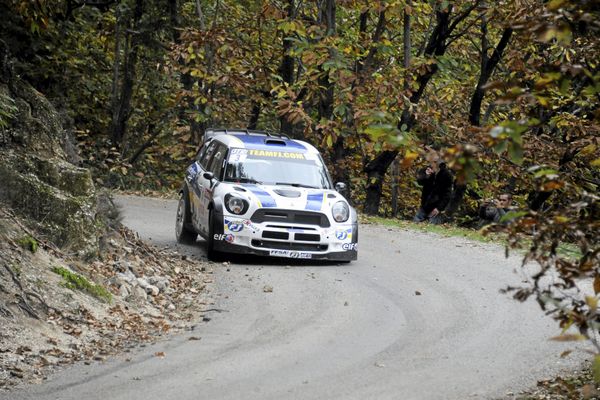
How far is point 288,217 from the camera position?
15.9 metres

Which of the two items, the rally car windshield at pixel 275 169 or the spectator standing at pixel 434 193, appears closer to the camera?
the rally car windshield at pixel 275 169

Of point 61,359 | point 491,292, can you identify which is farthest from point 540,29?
point 491,292

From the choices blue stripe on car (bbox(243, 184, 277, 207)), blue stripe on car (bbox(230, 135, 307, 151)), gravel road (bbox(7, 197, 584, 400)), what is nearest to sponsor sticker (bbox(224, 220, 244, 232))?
blue stripe on car (bbox(243, 184, 277, 207))

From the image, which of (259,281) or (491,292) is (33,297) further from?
(491,292)

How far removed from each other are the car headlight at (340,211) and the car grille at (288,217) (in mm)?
259

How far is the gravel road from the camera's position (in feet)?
28.2

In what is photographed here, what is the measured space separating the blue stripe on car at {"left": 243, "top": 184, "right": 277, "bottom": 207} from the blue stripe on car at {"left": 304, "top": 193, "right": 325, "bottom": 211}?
520 mm

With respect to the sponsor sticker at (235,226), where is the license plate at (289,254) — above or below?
below

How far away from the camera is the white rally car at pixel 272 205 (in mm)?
15852

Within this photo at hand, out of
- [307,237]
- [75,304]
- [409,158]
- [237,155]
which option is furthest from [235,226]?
[409,158]

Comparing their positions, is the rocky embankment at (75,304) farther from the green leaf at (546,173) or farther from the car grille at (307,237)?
the green leaf at (546,173)

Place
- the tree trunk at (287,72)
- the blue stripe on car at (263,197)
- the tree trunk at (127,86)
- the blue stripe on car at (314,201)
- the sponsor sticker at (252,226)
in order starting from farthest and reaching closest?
the tree trunk at (127,86)
the tree trunk at (287,72)
the blue stripe on car at (314,201)
the blue stripe on car at (263,197)
the sponsor sticker at (252,226)

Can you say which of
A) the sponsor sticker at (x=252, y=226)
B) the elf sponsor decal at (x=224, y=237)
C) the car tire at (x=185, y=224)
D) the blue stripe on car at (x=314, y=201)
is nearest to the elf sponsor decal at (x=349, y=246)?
the blue stripe on car at (x=314, y=201)

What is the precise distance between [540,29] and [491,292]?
9.60 m
